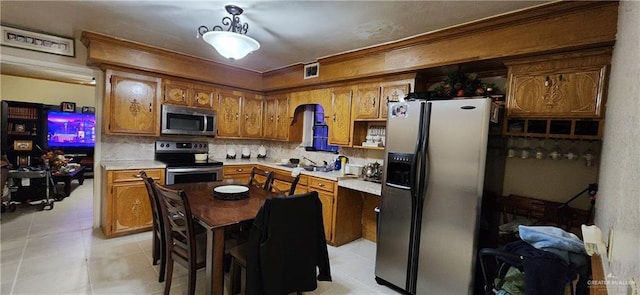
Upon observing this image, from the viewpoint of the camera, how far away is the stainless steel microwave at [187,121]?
386 centimetres

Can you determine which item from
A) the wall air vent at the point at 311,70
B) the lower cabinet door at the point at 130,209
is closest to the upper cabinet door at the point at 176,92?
the lower cabinet door at the point at 130,209

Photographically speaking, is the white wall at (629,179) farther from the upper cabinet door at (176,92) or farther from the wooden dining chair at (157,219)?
the upper cabinet door at (176,92)

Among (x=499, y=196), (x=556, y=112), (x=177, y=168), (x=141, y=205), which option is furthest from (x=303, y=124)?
(x=556, y=112)

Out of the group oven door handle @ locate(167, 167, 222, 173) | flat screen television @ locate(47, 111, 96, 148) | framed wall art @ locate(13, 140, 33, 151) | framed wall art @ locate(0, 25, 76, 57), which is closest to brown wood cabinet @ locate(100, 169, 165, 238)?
oven door handle @ locate(167, 167, 222, 173)

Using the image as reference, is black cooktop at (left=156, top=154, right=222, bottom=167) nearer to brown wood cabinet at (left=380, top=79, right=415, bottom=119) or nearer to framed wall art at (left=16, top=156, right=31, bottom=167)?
brown wood cabinet at (left=380, top=79, right=415, bottom=119)

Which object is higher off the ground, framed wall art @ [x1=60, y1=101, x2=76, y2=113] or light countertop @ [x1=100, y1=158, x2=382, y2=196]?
framed wall art @ [x1=60, y1=101, x2=76, y2=113]

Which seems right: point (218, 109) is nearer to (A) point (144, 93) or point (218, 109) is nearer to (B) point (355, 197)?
(A) point (144, 93)

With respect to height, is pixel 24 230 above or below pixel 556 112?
below

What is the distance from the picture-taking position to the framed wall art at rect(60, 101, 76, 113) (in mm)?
6660

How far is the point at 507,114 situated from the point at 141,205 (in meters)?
4.02

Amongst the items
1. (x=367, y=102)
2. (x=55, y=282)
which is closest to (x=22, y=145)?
(x=55, y=282)

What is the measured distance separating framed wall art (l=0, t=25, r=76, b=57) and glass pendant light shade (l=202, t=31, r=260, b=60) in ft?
7.66

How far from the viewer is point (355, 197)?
361 centimetres

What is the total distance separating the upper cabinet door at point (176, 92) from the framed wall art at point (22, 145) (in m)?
4.50
